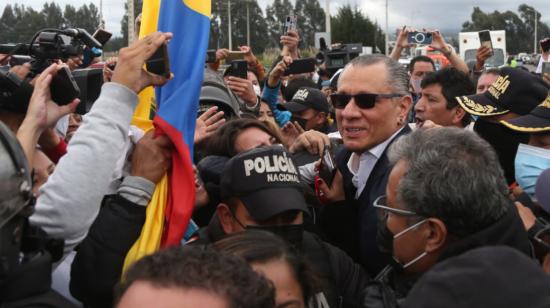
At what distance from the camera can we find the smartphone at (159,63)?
7.85ft

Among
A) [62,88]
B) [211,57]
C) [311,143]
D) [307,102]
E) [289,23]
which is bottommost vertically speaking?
[311,143]

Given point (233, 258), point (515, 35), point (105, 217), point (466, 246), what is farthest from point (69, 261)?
point (515, 35)

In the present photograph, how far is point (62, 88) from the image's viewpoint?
2340 mm

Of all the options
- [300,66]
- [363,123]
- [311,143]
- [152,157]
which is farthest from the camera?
[300,66]

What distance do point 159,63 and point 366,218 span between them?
104 cm

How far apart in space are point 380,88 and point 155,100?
1004 millimetres

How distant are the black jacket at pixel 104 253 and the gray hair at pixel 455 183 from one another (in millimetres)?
889

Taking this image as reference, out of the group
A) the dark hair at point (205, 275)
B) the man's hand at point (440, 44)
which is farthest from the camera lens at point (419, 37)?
the dark hair at point (205, 275)

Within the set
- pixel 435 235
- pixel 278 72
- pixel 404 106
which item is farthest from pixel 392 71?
pixel 278 72

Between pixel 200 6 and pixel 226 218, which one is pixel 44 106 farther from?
pixel 200 6

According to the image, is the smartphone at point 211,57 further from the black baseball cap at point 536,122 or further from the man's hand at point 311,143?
the black baseball cap at point 536,122

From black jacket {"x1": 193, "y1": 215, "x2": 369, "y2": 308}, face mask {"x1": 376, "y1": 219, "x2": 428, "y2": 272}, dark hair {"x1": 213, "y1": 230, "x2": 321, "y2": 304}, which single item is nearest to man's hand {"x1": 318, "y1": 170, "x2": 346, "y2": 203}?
black jacket {"x1": 193, "y1": 215, "x2": 369, "y2": 308}

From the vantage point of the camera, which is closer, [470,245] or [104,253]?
[470,245]

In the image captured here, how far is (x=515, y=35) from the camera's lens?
108 m
